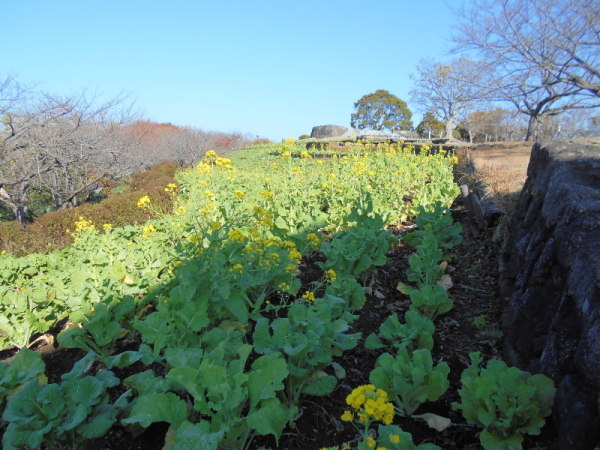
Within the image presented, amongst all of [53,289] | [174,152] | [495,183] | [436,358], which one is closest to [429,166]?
[495,183]

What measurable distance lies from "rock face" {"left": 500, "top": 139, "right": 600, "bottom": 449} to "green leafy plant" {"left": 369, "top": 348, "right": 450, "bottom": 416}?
0.50 metres

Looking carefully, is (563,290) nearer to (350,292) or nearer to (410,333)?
(410,333)

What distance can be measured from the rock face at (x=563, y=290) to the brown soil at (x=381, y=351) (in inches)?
9.9

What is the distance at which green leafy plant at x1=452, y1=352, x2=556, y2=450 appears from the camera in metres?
1.76

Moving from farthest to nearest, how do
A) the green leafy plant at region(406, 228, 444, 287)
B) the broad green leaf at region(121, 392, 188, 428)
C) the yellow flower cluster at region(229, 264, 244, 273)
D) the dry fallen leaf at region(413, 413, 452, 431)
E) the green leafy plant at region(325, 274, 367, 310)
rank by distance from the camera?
the green leafy plant at region(406, 228, 444, 287)
the green leafy plant at region(325, 274, 367, 310)
the yellow flower cluster at region(229, 264, 244, 273)
the dry fallen leaf at region(413, 413, 452, 431)
the broad green leaf at region(121, 392, 188, 428)

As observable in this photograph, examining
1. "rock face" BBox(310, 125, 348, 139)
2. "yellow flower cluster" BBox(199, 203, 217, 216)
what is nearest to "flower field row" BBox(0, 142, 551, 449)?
"yellow flower cluster" BBox(199, 203, 217, 216)

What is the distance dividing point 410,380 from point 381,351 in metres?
0.72

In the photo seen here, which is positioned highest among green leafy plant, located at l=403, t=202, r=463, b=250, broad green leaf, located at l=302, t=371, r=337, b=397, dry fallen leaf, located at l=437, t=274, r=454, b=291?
green leafy plant, located at l=403, t=202, r=463, b=250

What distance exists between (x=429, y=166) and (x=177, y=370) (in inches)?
338

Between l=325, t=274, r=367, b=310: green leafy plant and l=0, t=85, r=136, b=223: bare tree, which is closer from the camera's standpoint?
l=325, t=274, r=367, b=310: green leafy plant

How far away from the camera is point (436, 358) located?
9.09 ft

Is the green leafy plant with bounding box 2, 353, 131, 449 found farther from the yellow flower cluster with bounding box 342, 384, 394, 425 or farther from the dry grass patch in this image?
the dry grass patch

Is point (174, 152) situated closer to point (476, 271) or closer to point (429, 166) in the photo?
point (429, 166)

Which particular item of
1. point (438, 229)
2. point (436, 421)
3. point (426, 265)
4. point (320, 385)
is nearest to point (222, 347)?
point (320, 385)
